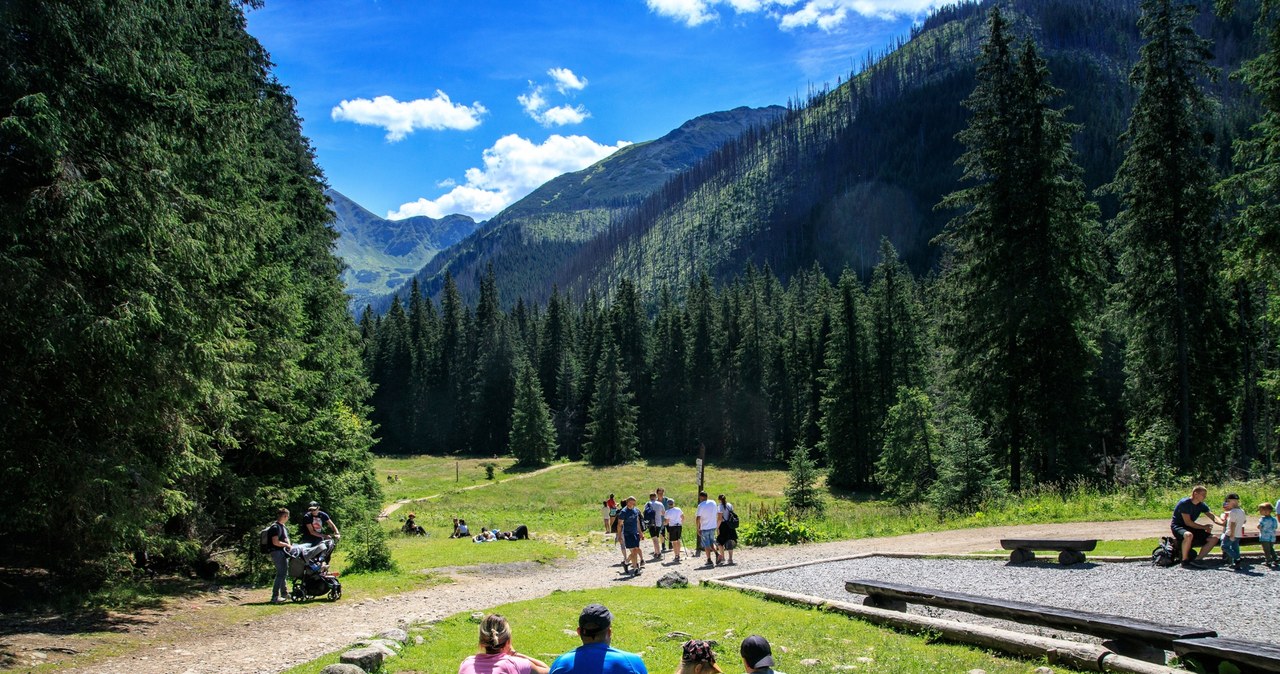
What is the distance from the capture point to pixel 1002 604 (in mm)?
9953

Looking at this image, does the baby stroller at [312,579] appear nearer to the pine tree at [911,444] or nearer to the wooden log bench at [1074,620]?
the wooden log bench at [1074,620]

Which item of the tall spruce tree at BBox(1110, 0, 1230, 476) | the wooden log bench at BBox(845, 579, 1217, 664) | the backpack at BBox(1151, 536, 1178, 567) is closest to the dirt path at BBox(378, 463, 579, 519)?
the wooden log bench at BBox(845, 579, 1217, 664)

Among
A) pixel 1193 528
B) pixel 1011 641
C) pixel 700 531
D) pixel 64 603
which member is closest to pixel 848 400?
pixel 700 531

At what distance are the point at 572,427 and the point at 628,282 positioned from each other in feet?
70.8

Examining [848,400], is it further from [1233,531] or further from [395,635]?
[395,635]

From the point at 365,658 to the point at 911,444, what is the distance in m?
35.3

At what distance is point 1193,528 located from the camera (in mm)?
13539

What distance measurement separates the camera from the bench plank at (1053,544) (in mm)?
14134

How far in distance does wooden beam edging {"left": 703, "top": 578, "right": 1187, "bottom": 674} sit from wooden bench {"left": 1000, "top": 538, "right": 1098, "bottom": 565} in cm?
491

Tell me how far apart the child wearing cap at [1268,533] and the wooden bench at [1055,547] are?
266 centimetres

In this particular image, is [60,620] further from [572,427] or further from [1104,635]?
[572,427]

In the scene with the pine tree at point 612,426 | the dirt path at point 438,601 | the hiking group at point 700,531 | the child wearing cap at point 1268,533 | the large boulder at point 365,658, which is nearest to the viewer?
the large boulder at point 365,658

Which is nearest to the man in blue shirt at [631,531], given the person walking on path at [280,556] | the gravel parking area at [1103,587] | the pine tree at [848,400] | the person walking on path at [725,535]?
the person walking on path at [725,535]

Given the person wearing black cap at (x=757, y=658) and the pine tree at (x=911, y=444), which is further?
the pine tree at (x=911, y=444)
